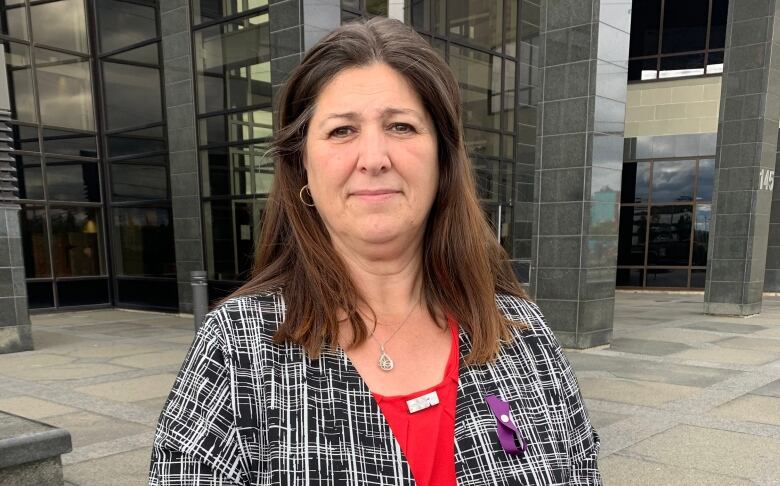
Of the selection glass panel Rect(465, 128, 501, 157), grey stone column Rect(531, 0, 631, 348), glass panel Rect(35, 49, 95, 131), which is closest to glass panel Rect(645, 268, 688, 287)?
glass panel Rect(465, 128, 501, 157)

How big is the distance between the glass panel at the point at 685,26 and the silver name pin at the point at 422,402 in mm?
19408

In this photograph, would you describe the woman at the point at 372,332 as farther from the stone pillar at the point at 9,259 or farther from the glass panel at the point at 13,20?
the glass panel at the point at 13,20

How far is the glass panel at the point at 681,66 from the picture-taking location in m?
17.1

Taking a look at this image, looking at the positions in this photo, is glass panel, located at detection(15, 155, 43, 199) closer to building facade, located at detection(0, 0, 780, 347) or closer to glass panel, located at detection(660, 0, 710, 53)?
building facade, located at detection(0, 0, 780, 347)

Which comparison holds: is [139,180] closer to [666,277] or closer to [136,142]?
[136,142]

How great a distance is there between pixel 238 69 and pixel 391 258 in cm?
1019

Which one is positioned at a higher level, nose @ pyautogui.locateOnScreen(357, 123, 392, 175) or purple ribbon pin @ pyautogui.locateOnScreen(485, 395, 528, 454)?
nose @ pyautogui.locateOnScreen(357, 123, 392, 175)

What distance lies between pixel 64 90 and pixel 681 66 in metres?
17.4

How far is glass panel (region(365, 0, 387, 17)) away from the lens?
952 centimetres

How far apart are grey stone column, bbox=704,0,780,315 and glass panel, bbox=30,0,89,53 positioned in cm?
1474

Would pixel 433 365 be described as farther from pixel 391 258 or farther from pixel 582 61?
pixel 582 61

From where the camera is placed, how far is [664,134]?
A: 56.8ft

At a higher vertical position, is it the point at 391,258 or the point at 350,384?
the point at 391,258

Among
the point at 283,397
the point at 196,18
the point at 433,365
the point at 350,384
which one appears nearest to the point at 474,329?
the point at 433,365
